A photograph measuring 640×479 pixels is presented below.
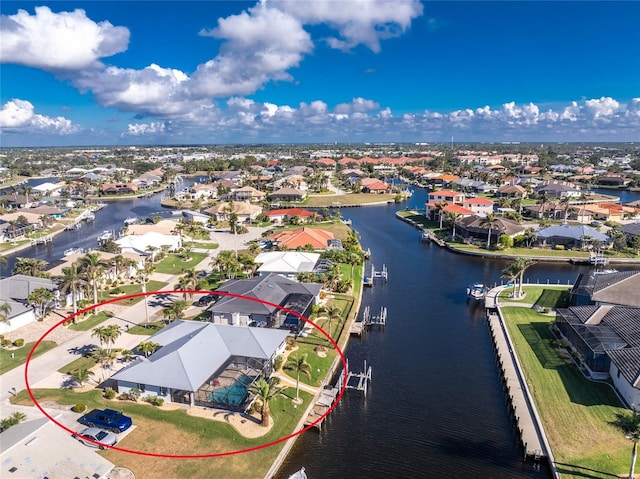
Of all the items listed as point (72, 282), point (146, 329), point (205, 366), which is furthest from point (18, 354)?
point (205, 366)

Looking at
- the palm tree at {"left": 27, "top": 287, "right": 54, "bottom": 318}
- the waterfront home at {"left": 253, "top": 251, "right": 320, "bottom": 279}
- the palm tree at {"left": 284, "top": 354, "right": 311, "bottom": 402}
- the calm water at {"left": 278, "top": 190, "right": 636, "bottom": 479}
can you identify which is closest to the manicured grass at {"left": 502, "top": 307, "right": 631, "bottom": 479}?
the calm water at {"left": 278, "top": 190, "right": 636, "bottom": 479}

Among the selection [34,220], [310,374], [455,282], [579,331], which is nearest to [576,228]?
[455,282]

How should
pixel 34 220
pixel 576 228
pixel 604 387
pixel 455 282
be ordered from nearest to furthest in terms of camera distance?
1. pixel 604 387
2. pixel 455 282
3. pixel 576 228
4. pixel 34 220

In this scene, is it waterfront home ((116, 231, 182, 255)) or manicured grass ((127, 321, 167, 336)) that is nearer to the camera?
manicured grass ((127, 321, 167, 336))

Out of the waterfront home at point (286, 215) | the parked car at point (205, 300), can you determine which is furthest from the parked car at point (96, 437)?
the waterfront home at point (286, 215)

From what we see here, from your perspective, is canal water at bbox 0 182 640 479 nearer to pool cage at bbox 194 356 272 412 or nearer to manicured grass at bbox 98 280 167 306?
pool cage at bbox 194 356 272 412

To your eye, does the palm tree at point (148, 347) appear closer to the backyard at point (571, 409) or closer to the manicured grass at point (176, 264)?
the manicured grass at point (176, 264)

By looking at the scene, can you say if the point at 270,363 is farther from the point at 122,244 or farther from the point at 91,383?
the point at 122,244
